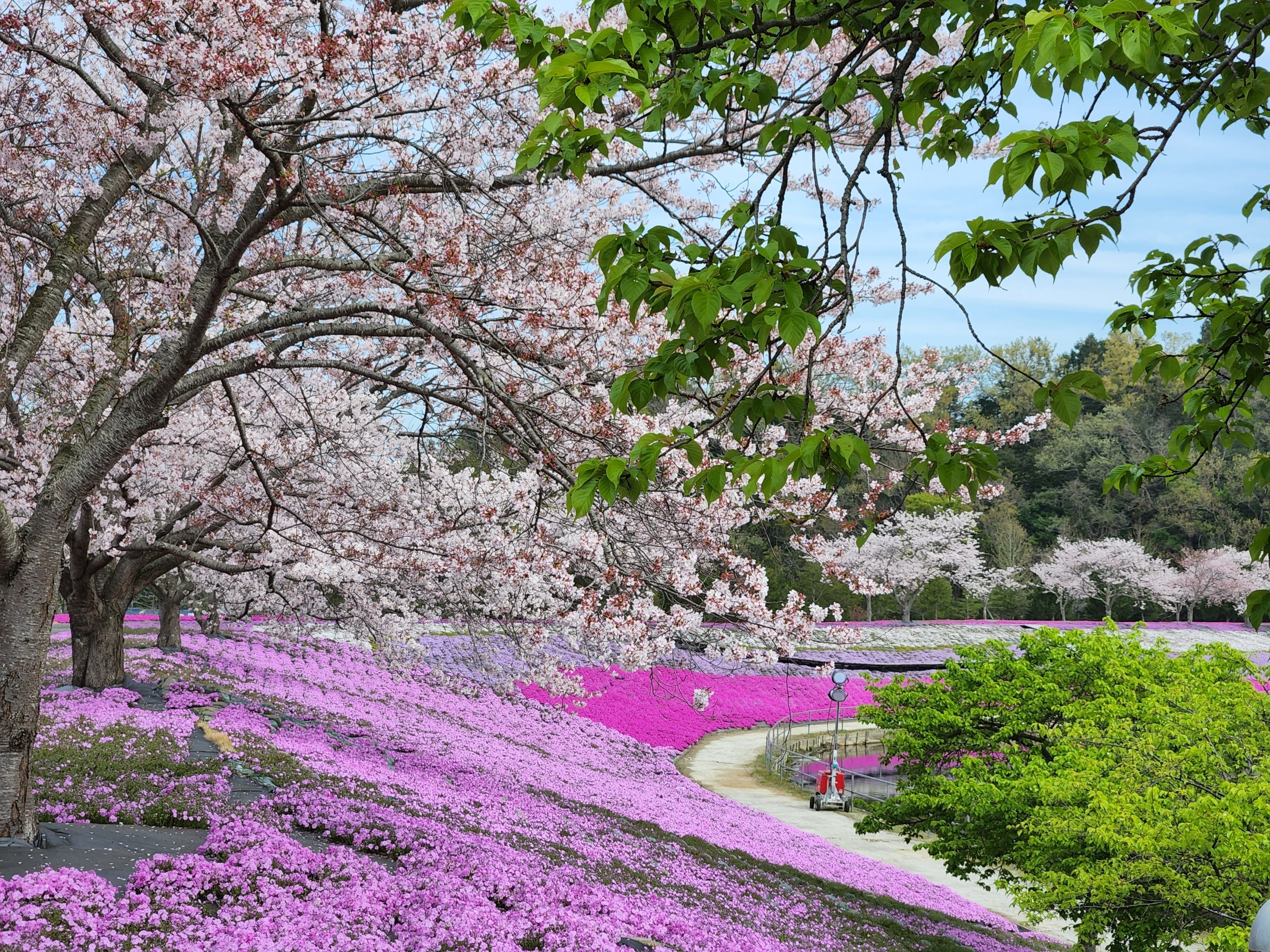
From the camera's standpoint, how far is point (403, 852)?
736 cm

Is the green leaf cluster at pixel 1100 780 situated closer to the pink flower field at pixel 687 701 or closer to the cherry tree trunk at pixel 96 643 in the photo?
the pink flower field at pixel 687 701

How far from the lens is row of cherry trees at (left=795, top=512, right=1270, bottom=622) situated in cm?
4916

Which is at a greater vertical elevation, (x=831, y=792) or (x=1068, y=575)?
(x=1068, y=575)

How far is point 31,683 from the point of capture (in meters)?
6.40

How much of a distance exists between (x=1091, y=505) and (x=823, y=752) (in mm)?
41668

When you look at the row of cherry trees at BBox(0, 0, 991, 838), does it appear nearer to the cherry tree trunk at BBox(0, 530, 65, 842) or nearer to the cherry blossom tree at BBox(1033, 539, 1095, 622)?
the cherry tree trunk at BBox(0, 530, 65, 842)

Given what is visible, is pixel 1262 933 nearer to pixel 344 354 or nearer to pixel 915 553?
pixel 344 354

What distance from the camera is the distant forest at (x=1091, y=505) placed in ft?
171

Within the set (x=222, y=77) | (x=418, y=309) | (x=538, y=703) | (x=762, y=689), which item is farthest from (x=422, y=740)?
(x=762, y=689)

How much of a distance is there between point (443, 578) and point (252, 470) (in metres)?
3.01

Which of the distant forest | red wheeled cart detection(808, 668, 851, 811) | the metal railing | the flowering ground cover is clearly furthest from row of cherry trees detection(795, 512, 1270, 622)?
the flowering ground cover

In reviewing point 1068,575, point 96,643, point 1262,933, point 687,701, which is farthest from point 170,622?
point 1068,575

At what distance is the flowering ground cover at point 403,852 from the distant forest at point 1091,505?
31.8m

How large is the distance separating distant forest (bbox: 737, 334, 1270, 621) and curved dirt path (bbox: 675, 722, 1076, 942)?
2270cm
